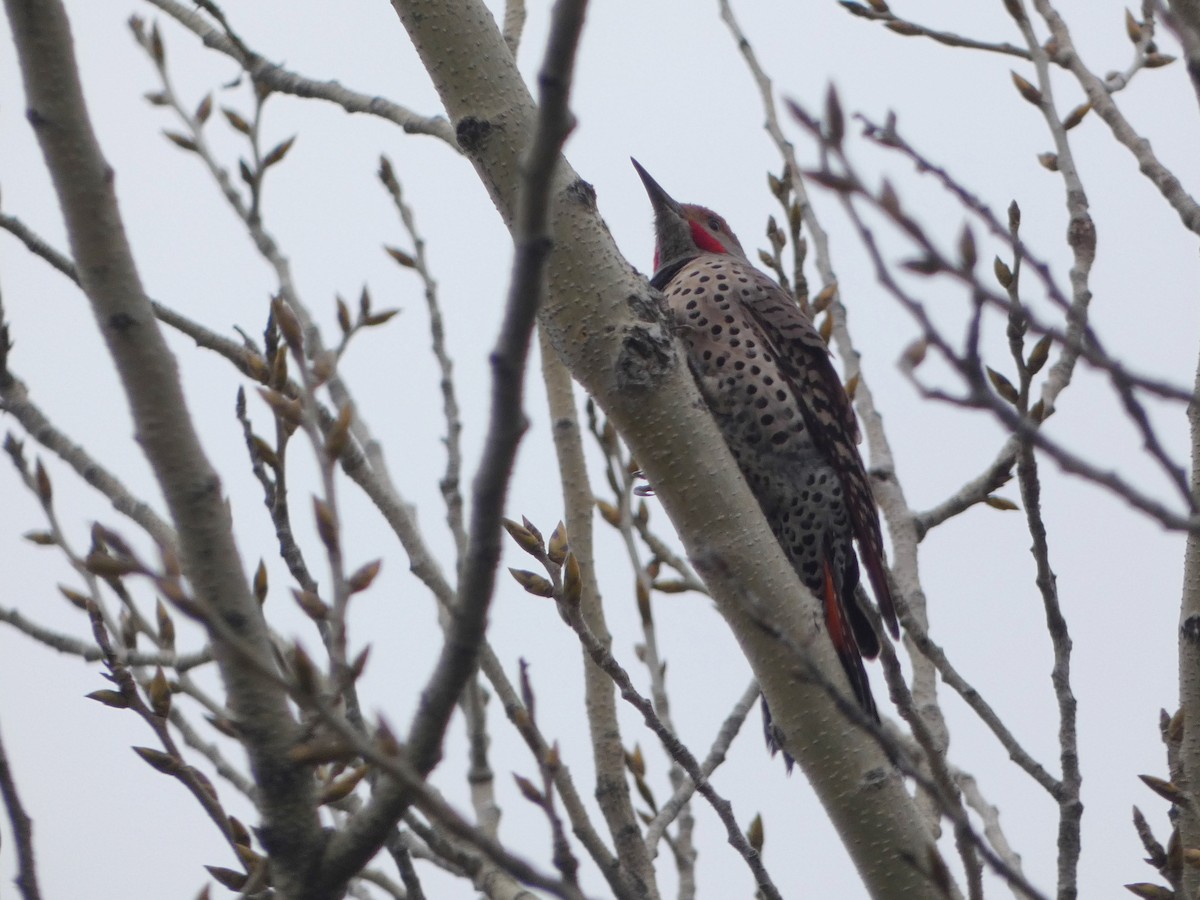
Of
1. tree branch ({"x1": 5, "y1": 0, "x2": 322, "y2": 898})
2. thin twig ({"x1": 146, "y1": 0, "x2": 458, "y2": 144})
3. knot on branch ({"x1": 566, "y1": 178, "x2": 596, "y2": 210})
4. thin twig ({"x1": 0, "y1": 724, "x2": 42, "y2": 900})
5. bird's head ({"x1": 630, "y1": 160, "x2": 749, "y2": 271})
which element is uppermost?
bird's head ({"x1": 630, "y1": 160, "x2": 749, "y2": 271})

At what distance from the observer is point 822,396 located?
4.38 metres

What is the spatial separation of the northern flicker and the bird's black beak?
82 centimetres

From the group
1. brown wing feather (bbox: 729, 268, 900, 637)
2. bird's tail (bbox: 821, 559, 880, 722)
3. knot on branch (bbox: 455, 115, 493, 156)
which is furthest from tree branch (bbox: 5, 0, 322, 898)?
brown wing feather (bbox: 729, 268, 900, 637)

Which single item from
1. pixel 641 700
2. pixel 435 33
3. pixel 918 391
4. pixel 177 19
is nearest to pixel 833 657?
pixel 641 700

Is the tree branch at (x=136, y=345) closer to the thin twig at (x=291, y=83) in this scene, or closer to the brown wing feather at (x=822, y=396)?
the thin twig at (x=291, y=83)

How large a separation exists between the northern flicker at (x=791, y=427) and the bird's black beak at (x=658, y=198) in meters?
0.82

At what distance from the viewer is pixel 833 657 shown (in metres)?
2.38

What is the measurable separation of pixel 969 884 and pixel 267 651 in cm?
97

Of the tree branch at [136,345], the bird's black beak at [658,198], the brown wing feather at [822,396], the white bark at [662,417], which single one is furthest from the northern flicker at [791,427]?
the tree branch at [136,345]

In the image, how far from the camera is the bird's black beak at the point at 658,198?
520 centimetres

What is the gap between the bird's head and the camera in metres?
5.38

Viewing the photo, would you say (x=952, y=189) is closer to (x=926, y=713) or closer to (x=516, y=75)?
(x=516, y=75)

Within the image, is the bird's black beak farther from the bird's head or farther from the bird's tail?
the bird's tail

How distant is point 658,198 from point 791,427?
1.52m
